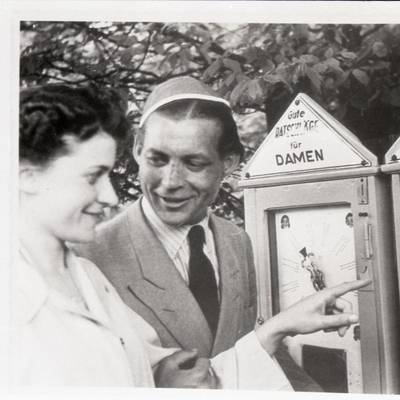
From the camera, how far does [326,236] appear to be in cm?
281

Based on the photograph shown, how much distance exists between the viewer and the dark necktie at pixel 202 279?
282cm

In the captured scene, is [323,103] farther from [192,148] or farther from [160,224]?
[160,224]

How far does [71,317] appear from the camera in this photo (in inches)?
110

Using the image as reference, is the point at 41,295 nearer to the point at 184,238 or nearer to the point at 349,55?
the point at 184,238

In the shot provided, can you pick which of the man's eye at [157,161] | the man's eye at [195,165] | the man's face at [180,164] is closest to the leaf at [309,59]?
the man's face at [180,164]

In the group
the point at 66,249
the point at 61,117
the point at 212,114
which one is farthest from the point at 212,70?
the point at 66,249

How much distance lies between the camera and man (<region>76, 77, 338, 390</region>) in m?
2.82

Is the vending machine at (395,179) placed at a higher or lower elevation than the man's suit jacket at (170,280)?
higher

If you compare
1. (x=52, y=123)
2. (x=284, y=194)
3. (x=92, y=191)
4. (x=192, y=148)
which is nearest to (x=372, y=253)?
(x=284, y=194)

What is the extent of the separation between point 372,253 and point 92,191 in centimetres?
133

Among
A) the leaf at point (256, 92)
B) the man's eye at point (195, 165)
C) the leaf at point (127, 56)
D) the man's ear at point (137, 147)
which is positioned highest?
the leaf at point (127, 56)

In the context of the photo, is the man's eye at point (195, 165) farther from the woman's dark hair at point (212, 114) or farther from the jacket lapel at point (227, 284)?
the jacket lapel at point (227, 284)

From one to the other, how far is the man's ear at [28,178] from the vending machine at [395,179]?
1.62 m

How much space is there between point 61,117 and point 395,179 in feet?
5.19
